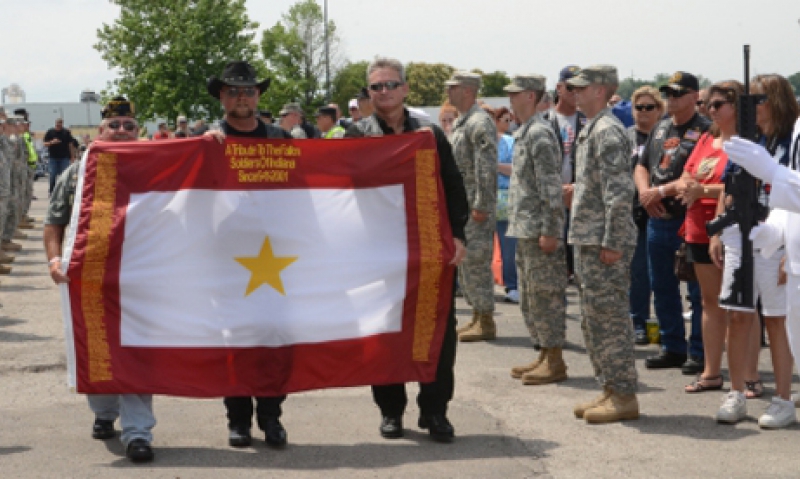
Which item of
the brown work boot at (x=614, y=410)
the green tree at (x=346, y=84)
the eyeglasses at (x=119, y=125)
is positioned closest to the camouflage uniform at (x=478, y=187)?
the brown work boot at (x=614, y=410)

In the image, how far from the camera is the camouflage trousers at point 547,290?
882cm

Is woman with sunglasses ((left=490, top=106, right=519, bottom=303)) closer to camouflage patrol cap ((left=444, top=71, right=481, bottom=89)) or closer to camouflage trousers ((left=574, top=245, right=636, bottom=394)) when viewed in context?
camouflage patrol cap ((left=444, top=71, right=481, bottom=89))

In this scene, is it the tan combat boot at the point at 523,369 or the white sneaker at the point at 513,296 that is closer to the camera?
the tan combat boot at the point at 523,369

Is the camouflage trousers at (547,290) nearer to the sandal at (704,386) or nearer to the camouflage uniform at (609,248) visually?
the sandal at (704,386)

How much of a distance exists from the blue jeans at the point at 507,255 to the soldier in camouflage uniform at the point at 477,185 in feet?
7.86

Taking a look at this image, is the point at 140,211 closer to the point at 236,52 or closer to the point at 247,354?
the point at 247,354

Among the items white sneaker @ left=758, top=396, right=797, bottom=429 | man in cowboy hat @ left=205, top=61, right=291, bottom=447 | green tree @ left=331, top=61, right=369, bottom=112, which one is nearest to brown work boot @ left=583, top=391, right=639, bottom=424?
white sneaker @ left=758, top=396, right=797, bottom=429

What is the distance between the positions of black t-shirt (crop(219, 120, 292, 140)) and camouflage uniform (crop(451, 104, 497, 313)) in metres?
3.34

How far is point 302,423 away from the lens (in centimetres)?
749

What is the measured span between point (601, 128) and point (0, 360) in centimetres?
544

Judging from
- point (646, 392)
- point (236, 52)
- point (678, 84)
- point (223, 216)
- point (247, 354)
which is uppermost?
point (236, 52)

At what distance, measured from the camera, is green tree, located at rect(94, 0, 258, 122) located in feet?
153

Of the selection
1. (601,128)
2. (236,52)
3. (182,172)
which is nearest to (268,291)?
(182,172)

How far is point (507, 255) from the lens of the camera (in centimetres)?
1319
